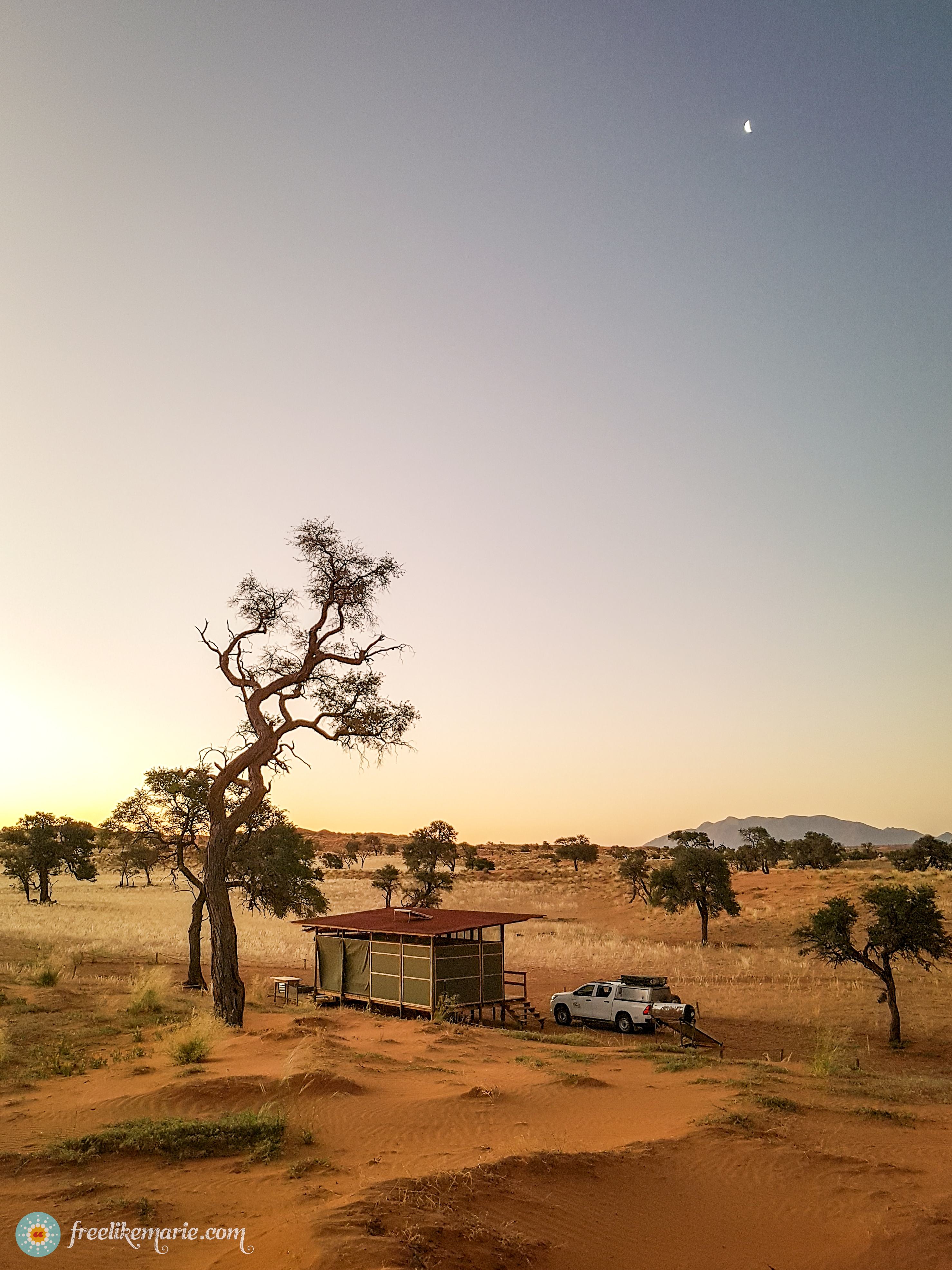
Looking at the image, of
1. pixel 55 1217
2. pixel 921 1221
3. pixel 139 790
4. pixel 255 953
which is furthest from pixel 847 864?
pixel 55 1217

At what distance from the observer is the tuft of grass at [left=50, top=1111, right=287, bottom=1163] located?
1091 cm

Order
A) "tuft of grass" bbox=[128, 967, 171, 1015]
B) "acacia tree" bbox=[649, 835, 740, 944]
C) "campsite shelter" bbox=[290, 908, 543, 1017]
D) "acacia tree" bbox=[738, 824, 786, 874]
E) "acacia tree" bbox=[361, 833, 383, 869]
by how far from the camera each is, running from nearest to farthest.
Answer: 1. "tuft of grass" bbox=[128, 967, 171, 1015]
2. "campsite shelter" bbox=[290, 908, 543, 1017]
3. "acacia tree" bbox=[649, 835, 740, 944]
4. "acacia tree" bbox=[738, 824, 786, 874]
5. "acacia tree" bbox=[361, 833, 383, 869]

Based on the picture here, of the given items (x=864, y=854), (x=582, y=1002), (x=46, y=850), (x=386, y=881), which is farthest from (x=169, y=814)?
(x=864, y=854)

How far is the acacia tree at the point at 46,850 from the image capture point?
215 ft

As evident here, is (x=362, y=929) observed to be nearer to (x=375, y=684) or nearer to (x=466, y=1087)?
(x=375, y=684)

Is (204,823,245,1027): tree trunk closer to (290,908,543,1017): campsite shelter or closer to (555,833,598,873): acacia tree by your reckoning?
(290,908,543,1017): campsite shelter

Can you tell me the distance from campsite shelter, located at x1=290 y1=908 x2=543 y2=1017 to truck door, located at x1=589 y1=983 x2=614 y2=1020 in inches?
96.3

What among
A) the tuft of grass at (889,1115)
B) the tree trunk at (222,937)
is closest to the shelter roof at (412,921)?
the tree trunk at (222,937)

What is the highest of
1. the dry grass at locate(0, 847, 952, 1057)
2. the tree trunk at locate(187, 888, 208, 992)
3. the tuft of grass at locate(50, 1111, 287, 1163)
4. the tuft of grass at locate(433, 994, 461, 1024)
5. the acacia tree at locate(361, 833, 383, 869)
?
the tuft of grass at locate(50, 1111, 287, 1163)

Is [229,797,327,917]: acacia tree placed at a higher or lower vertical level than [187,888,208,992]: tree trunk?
higher

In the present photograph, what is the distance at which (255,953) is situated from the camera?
4419 cm

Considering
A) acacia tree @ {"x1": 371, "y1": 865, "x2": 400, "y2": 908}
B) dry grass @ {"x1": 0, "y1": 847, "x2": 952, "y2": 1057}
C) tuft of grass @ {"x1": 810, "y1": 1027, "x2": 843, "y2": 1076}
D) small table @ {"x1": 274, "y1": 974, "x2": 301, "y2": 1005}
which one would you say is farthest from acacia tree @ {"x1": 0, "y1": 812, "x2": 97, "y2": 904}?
tuft of grass @ {"x1": 810, "y1": 1027, "x2": 843, "y2": 1076}

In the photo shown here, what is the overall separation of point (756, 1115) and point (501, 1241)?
7360mm

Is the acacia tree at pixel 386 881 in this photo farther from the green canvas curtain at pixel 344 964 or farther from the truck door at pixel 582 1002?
the truck door at pixel 582 1002
